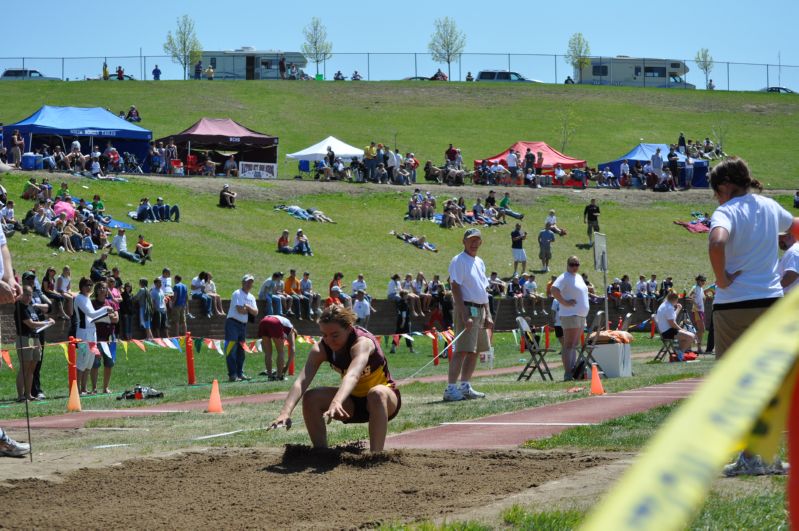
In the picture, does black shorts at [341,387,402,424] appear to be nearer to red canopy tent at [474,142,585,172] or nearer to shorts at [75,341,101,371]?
shorts at [75,341,101,371]

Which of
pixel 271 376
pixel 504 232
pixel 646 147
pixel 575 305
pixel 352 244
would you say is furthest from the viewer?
pixel 646 147

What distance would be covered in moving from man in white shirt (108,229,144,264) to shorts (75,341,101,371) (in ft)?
50.1

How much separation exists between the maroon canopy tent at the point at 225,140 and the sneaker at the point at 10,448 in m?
42.0

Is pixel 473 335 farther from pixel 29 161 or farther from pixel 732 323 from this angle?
pixel 29 161

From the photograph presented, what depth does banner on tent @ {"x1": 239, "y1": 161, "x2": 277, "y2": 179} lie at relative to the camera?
51406 mm

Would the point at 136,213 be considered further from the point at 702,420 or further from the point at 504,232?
the point at 702,420

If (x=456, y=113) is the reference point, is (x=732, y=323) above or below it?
below

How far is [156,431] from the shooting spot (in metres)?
11.4

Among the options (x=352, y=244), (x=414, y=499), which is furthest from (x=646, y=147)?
(x=414, y=499)

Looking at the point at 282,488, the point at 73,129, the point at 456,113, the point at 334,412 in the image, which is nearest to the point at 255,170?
the point at 73,129

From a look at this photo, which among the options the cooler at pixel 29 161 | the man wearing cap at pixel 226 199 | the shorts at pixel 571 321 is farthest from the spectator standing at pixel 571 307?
the cooler at pixel 29 161

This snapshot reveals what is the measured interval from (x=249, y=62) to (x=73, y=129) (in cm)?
4910

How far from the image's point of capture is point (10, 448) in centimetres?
847

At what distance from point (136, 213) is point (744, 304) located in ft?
111
